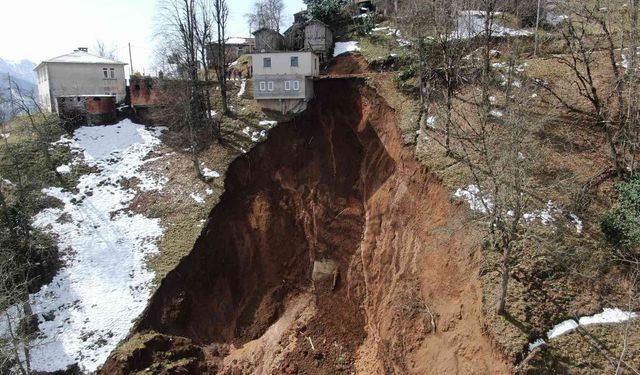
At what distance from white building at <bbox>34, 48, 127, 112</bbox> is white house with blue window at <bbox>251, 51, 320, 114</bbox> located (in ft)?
42.5

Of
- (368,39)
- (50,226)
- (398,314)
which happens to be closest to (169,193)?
(50,226)

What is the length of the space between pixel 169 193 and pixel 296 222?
27.0ft

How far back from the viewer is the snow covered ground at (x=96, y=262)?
19672 millimetres

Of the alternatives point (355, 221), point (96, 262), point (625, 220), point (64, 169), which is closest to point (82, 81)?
point (64, 169)

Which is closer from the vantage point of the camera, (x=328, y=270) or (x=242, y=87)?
(x=328, y=270)

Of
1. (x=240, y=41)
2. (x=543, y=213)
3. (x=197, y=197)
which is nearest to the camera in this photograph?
(x=543, y=213)

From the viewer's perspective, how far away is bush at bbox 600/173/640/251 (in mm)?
16344

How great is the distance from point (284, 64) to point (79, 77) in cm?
1760

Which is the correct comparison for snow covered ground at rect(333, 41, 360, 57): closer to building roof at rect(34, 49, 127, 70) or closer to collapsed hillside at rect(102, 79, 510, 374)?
collapsed hillside at rect(102, 79, 510, 374)

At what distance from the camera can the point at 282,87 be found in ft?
108

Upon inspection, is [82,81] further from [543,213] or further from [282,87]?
[543,213]

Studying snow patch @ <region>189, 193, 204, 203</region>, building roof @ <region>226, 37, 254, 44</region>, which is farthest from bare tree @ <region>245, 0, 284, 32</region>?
snow patch @ <region>189, 193, 204, 203</region>

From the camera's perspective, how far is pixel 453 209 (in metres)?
20.0

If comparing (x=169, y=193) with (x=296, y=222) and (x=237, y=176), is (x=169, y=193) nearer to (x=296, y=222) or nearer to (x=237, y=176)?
(x=237, y=176)
